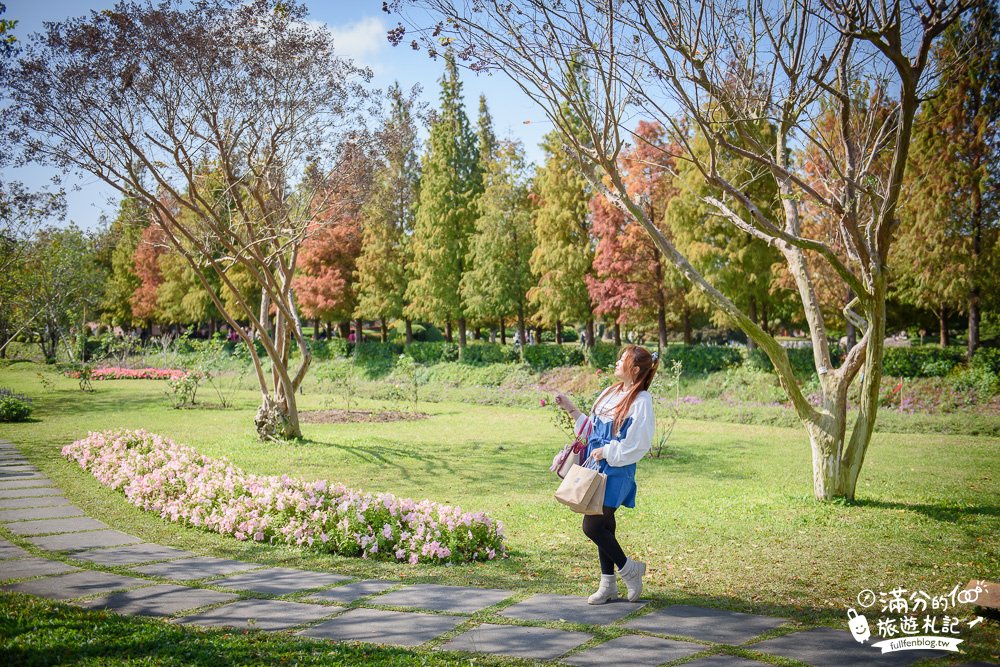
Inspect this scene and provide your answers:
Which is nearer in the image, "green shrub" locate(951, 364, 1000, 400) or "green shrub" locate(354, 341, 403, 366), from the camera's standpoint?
"green shrub" locate(951, 364, 1000, 400)

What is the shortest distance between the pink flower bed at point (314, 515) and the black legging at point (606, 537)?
4.86 feet

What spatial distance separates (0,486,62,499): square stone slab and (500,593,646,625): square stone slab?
20.5ft

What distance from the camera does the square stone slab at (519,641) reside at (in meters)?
3.38

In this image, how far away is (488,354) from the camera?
25.2 m

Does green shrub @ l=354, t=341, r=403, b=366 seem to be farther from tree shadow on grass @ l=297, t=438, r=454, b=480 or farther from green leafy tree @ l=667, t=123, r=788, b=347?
tree shadow on grass @ l=297, t=438, r=454, b=480

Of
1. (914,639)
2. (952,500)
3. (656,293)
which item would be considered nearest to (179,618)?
(914,639)

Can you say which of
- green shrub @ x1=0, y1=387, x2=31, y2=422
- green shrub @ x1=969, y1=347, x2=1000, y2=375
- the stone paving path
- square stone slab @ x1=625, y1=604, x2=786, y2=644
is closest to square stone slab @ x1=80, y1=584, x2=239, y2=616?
the stone paving path

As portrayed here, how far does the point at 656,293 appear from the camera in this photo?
21391mm

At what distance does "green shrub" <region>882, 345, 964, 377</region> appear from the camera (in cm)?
1678

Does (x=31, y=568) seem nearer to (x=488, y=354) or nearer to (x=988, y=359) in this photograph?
(x=988, y=359)

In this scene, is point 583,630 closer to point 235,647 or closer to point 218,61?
point 235,647

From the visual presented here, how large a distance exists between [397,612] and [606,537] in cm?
135

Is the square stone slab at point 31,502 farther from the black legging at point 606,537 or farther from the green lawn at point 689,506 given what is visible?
the black legging at point 606,537

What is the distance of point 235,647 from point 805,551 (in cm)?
445
